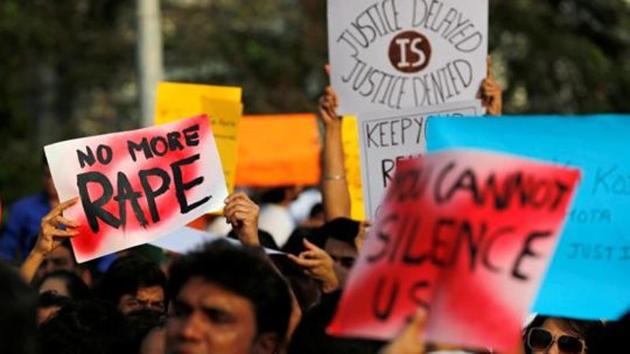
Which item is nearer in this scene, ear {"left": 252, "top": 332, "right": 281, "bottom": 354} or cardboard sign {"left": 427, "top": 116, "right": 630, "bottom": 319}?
ear {"left": 252, "top": 332, "right": 281, "bottom": 354}

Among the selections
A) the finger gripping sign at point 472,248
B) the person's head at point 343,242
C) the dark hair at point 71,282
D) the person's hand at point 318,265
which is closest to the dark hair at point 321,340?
the finger gripping sign at point 472,248

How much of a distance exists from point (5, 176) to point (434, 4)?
1539 cm

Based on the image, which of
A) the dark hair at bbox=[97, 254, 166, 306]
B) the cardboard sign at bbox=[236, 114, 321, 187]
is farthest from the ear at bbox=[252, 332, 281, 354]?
the cardboard sign at bbox=[236, 114, 321, 187]

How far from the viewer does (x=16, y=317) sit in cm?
383

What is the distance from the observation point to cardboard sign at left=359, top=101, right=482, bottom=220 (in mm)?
8359

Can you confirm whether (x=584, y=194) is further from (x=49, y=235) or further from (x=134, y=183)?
(x=49, y=235)

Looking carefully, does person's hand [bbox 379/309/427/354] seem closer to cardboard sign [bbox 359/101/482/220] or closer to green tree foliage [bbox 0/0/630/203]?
cardboard sign [bbox 359/101/482/220]

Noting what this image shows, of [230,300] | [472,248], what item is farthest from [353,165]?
[472,248]

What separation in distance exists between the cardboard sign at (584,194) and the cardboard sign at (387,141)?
1677mm

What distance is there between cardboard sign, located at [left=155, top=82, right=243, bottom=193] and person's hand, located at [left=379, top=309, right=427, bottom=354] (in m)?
5.29

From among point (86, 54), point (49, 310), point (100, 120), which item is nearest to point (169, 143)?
point (49, 310)

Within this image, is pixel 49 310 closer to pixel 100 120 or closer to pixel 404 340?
pixel 404 340

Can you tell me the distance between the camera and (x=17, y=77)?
27.4m

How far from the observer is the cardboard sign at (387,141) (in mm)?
8359
